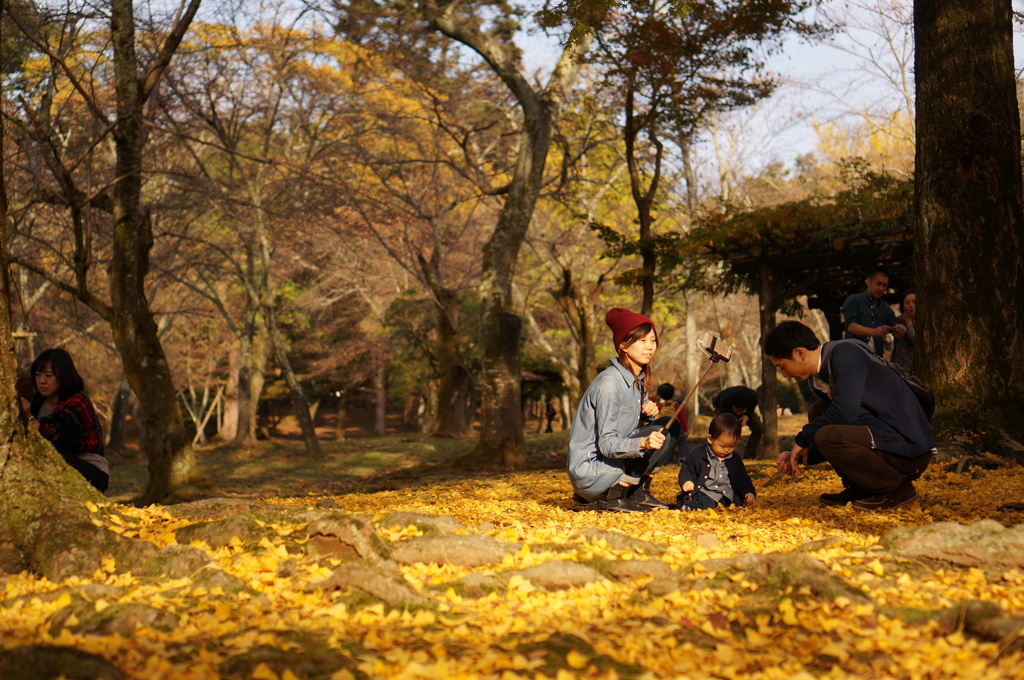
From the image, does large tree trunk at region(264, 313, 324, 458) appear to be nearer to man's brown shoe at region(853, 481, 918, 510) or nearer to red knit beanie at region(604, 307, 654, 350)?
red knit beanie at region(604, 307, 654, 350)

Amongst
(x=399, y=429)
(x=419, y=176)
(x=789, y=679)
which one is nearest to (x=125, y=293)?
(x=789, y=679)

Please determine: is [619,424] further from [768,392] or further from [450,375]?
[450,375]

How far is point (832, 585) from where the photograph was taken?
3490 mm

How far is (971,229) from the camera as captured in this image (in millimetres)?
7023

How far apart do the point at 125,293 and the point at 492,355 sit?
18.6 feet

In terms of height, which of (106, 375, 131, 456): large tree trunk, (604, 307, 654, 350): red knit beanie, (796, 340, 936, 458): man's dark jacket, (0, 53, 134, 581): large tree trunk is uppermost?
(604, 307, 654, 350): red knit beanie

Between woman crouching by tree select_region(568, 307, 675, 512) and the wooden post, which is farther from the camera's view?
the wooden post

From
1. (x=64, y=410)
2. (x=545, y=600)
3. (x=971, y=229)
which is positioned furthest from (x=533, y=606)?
(x=971, y=229)

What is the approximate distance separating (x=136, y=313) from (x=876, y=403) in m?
9.60

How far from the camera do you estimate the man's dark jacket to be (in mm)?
5113

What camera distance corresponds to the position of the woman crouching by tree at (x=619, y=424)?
584cm

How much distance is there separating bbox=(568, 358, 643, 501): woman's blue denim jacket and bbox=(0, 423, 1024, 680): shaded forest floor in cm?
48

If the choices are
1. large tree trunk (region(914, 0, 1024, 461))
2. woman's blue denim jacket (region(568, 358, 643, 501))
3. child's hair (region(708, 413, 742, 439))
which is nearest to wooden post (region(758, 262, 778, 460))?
large tree trunk (region(914, 0, 1024, 461))

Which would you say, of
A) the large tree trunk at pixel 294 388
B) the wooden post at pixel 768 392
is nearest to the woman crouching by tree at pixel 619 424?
the wooden post at pixel 768 392
